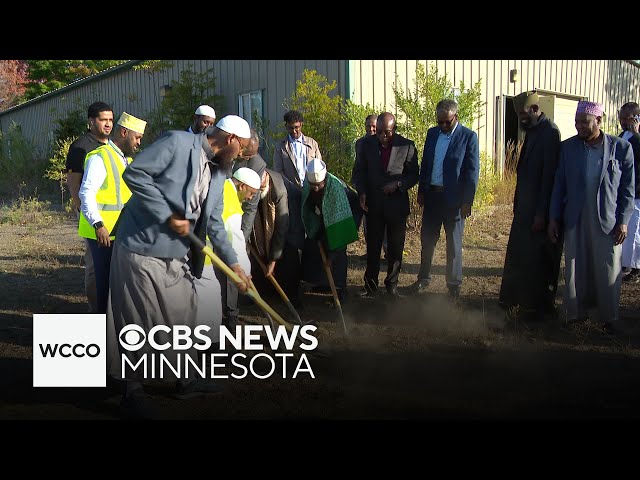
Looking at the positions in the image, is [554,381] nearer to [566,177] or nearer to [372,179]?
[566,177]

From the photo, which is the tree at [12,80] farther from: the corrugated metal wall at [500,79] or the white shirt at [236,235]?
the white shirt at [236,235]

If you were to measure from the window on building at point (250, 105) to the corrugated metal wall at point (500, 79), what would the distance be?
257 cm

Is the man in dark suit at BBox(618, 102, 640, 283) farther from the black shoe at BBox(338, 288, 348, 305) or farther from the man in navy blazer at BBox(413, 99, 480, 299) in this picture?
the black shoe at BBox(338, 288, 348, 305)

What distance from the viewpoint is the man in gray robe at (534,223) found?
18.3ft

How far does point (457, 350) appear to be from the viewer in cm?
491

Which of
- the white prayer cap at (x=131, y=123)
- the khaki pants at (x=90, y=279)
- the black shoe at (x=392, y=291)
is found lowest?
the black shoe at (x=392, y=291)

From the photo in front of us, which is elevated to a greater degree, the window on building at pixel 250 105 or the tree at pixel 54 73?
the tree at pixel 54 73

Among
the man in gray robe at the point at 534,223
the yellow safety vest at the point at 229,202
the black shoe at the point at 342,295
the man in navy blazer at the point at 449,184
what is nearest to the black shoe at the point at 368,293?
the black shoe at the point at 342,295

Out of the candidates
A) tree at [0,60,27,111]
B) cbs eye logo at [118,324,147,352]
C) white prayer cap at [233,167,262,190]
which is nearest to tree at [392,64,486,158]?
white prayer cap at [233,167,262,190]

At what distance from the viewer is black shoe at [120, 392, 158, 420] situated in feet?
11.9

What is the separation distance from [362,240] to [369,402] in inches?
224

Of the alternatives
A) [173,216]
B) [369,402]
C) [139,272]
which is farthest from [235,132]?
[369,402]

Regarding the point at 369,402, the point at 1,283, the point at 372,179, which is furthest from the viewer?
the point at 1,283

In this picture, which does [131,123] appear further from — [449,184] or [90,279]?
[449,184]
